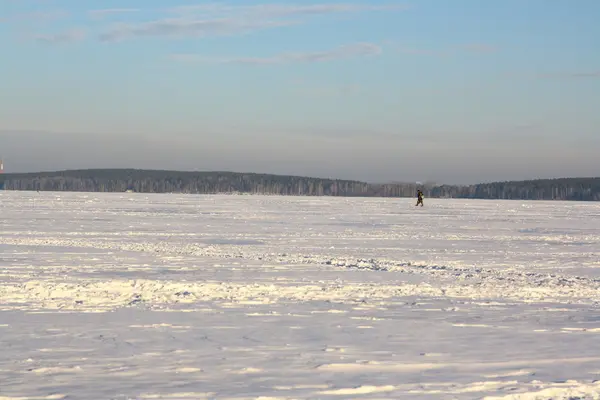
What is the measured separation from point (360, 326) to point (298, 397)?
3.26m

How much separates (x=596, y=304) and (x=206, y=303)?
5159mm

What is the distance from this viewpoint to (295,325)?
977 centimetres

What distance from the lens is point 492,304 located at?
1163cm

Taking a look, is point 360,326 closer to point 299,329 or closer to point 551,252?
point 299,329

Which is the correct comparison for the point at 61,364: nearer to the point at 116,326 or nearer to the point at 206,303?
the point at 116,326

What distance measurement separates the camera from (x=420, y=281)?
1438cm

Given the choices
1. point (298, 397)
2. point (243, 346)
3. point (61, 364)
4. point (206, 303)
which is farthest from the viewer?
point (206, 303)

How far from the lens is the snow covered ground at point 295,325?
6.99 meters

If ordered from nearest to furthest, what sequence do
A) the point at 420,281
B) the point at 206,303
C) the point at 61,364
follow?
the point at 61,364
the point at 206,303
the point at 420,281

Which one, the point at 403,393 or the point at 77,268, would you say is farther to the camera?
the point at 77,268

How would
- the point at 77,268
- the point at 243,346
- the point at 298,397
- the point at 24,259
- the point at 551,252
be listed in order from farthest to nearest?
the point at 551,252 → the point at 24,259 → the point at 77,268 → the point at 243,346 → the point at 298,397

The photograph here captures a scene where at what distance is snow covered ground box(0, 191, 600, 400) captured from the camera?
22.9ft

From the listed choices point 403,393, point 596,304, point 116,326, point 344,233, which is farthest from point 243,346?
point 344,233

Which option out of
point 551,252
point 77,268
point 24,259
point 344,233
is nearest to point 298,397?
point 77,268
